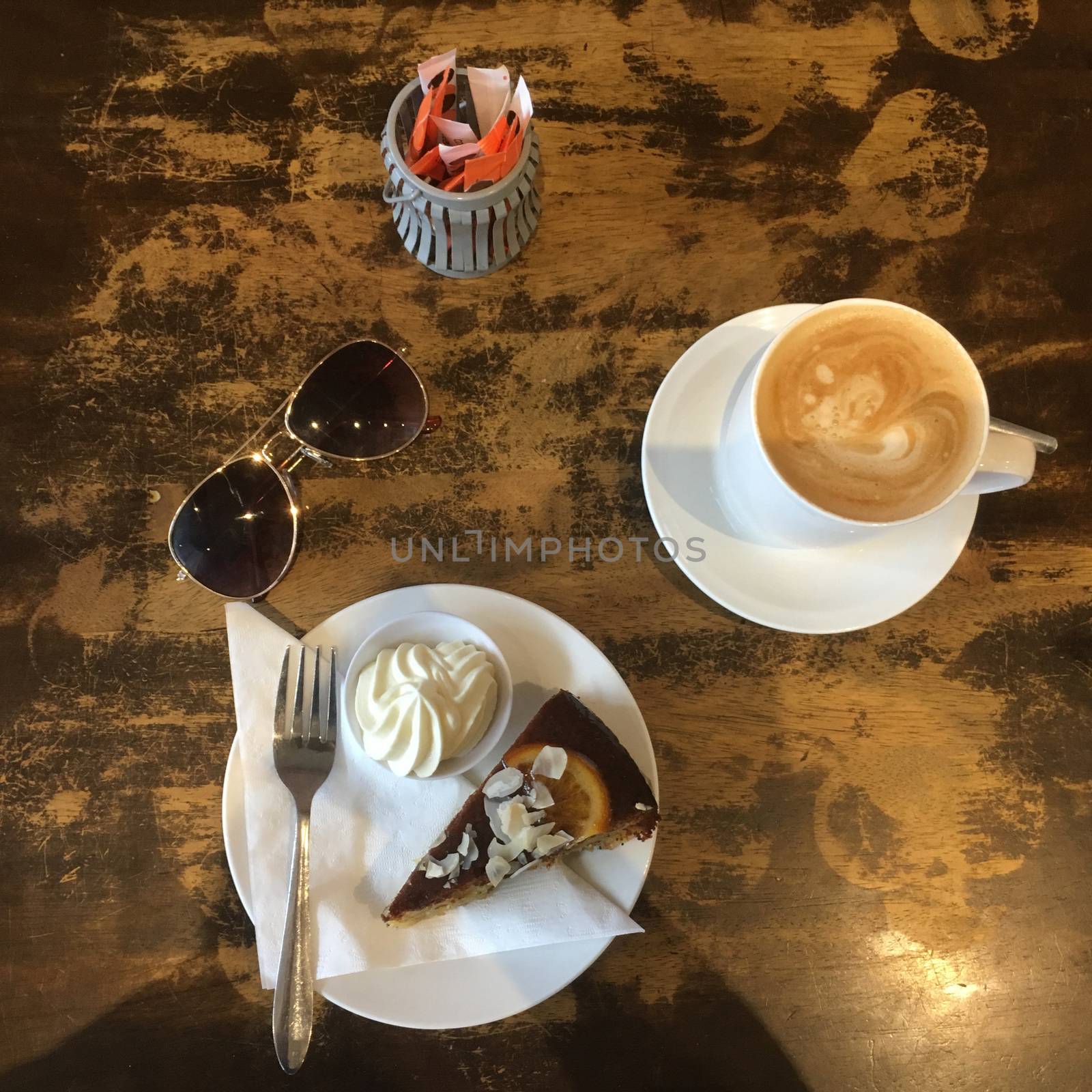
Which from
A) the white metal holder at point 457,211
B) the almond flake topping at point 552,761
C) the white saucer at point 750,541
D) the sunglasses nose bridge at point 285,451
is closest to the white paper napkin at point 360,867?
the almond flake topping at point 552,761

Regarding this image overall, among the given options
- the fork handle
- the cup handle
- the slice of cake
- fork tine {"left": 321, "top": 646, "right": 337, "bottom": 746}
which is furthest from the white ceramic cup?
the fork handle

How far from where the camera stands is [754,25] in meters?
1.18

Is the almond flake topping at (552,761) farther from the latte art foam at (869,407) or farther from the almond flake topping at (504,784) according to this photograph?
the latte art foam at (869,407)

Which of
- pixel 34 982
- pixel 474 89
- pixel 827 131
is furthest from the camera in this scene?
pixel 827 131

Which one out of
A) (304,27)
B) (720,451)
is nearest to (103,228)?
(304,27)

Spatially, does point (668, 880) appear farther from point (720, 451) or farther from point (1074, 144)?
point (1074, 144)

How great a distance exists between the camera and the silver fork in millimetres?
936

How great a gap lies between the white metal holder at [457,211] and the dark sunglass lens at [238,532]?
1.35ft

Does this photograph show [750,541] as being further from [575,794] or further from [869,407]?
[575,794]

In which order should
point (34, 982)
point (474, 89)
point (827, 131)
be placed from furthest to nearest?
1. point (827, 131)
2. point (34, 982)
3. point (474, 89)

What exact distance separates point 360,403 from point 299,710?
446 millimetres

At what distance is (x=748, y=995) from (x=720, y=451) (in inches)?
31.3

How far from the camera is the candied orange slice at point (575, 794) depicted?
980 mm

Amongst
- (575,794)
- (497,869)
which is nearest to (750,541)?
(575,794)
